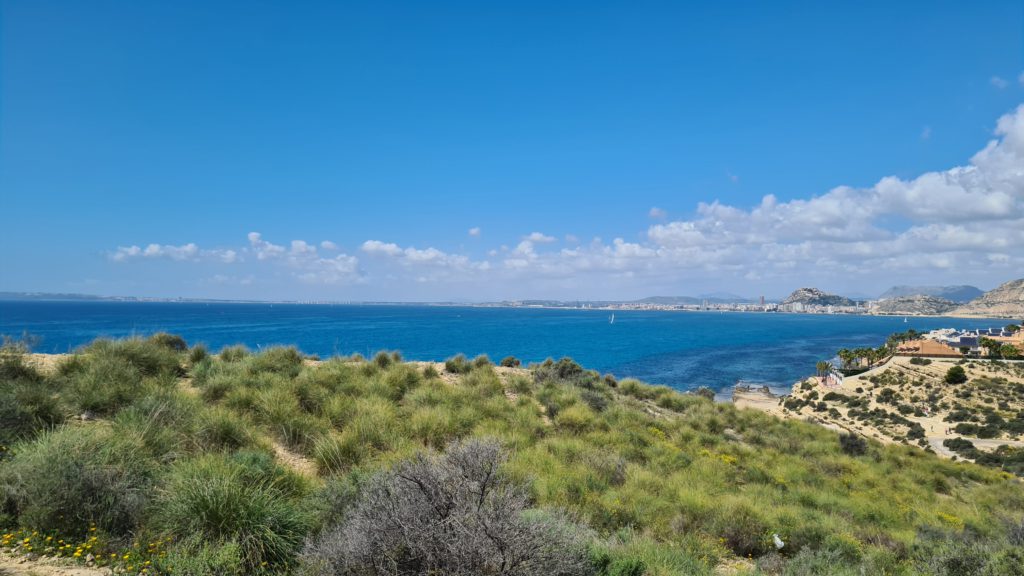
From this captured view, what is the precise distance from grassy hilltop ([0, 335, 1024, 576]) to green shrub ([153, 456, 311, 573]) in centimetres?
2

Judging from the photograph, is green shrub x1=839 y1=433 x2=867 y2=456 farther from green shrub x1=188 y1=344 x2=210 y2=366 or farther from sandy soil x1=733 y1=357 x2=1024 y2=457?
green shrub x1=188 y1=344 x2=210 y2=366

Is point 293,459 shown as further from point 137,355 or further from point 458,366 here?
point 458,366

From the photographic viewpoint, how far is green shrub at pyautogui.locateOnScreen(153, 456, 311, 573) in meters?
4.44

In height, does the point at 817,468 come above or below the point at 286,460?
below

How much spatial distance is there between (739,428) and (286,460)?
17276 millimetres

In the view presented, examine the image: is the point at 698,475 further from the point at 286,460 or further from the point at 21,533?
the point at 21,533

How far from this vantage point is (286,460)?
756 centimetres

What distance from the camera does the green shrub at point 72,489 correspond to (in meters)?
4.62

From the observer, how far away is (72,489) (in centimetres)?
473

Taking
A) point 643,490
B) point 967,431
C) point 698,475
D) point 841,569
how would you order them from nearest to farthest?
1. point 841,569
2. point 643,490
3. point 698,475
4. point 967,431

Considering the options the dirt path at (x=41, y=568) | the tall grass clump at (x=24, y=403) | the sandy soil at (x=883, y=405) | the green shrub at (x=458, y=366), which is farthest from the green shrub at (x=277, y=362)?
the sandy soil at (x=883, y=405)

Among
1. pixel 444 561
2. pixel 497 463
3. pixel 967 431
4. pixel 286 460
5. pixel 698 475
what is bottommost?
pixel 967 431

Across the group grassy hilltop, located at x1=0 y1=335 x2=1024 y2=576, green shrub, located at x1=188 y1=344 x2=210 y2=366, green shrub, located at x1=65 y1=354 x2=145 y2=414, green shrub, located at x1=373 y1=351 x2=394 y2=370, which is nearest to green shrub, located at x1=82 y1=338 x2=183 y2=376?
grassy hilltop, located at x1=0 y1=335 x2=1024 y2=576

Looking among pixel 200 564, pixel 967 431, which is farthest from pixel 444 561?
pixel 967 431
